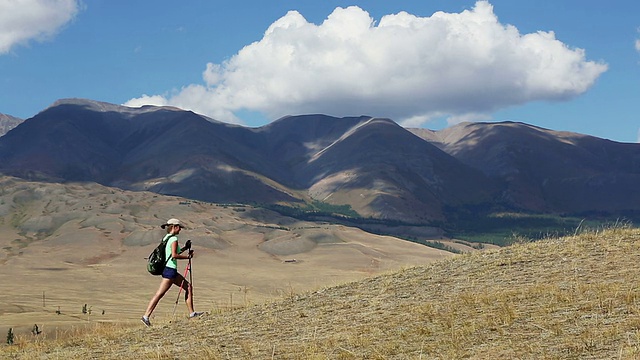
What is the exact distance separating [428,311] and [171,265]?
6602mm

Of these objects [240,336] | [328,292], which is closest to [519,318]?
[240,336]

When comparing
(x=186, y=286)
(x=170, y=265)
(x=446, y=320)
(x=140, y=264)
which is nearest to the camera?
(x=446, y=320)

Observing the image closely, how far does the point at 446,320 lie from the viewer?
11289 millimetres

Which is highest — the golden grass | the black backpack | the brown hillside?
the black backpack

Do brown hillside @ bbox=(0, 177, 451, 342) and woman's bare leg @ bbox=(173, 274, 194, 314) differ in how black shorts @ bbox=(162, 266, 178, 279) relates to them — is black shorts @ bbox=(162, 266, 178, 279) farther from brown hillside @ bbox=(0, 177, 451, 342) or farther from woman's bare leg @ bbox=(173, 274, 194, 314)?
brown hillside @ bbox=(0, 177, 451, 342)

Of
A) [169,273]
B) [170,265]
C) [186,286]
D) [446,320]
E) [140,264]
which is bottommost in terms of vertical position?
[140,264]

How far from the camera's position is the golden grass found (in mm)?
9391

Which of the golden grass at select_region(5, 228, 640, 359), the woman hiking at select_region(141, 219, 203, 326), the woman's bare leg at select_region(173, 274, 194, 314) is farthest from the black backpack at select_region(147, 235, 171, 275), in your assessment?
the golden grass at select_region(5, 228, 640, 359)

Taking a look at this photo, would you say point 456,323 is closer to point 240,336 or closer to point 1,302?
point 240,336

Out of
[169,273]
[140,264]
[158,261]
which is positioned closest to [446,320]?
[169,273]

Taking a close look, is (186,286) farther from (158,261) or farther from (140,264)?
(140,264)

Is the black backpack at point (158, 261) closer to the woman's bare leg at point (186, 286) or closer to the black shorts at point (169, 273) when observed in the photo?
the black shorts at point (169, 273)

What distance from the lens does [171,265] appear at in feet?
A: 51.3

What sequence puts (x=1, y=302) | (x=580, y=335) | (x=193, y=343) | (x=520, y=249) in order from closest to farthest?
(x=580, y=335), (x=193, y=343), (x=520, y=249), (x=1, y=302)
